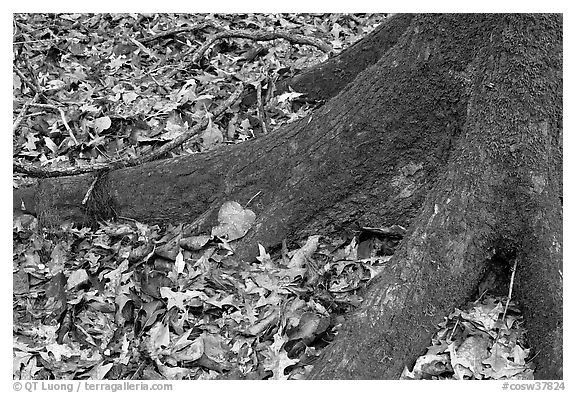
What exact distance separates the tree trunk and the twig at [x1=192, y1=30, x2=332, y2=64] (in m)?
2.10

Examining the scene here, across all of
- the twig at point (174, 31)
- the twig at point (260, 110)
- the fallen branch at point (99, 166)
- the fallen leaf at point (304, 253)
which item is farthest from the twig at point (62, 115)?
the fallen leaf at point (304, 253)

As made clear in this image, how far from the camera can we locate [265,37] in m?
5.67

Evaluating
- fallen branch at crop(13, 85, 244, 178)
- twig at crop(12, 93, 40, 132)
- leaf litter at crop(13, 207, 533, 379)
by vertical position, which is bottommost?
leaf litter at crop(13, 207, 533, 379)

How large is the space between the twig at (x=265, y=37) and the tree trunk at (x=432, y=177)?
210 cm

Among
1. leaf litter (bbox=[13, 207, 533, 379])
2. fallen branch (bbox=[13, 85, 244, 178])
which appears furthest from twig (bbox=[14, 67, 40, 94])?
leaf litter (bbox=[13, 207, 533, 379])

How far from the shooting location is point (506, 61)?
2930 mm

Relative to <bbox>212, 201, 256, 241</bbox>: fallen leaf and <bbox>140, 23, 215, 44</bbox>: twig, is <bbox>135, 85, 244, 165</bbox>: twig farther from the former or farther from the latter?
<bbox>140, 23, 215, 44</bbox>: twig

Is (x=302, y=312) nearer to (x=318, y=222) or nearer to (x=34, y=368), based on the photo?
(x=318, y=222)

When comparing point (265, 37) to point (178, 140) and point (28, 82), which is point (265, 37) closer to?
point (178, 140)

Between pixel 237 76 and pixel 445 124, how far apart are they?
95.6 inches

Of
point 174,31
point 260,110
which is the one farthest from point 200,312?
point 174,31

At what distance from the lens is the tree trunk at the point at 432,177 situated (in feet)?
9.25

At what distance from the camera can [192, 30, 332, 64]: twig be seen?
5.55 m

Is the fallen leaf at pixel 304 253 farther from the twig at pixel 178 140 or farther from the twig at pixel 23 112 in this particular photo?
the twig at pixel 23 112
